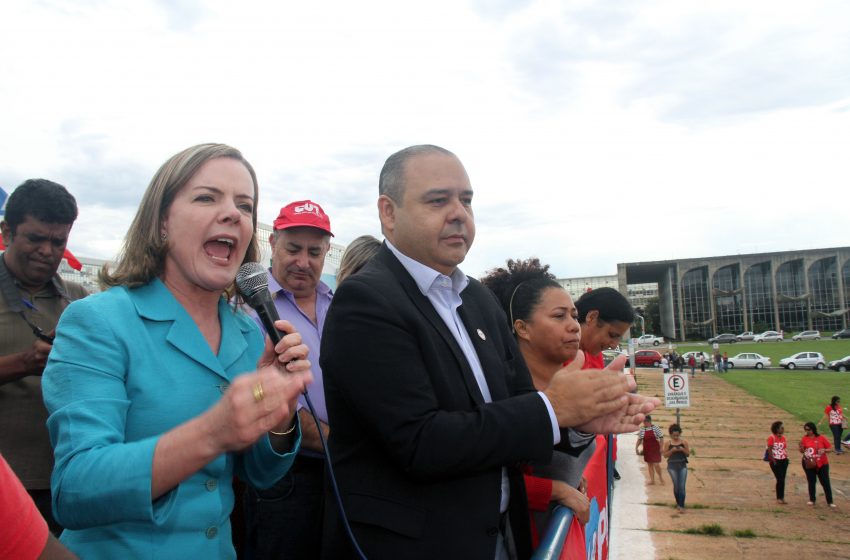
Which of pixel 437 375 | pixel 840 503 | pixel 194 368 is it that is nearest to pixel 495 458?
pixel 437 375

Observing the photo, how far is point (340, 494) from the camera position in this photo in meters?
1.88

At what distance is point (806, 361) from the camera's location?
46625 mm

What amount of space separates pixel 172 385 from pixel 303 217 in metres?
2.28

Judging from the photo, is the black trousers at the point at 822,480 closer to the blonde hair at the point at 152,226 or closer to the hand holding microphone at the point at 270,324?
the hand holding microphone at the point at 270,324

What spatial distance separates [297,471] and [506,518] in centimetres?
120

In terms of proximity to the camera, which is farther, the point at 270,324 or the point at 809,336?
the point at 809,336

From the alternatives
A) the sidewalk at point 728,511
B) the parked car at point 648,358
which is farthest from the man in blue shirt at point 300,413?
the parked car at point 648,358

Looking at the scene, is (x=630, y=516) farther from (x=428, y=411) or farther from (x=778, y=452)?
(x=428, y=411)

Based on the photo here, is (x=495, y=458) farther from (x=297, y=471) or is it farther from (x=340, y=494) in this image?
(x=297, y=471)

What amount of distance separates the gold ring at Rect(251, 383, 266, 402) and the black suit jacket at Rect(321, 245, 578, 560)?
595 mm

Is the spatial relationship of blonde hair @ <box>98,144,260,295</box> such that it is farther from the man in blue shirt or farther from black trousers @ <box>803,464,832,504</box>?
black trousers @ <box>803,464,832,504</box>

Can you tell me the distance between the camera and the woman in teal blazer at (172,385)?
49.2 inches

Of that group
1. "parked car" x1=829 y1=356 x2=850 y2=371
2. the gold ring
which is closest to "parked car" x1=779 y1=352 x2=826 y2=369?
"parked car" x1=829 y1=356 x2=850 y2=371

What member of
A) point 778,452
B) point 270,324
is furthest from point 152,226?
point 778,452
